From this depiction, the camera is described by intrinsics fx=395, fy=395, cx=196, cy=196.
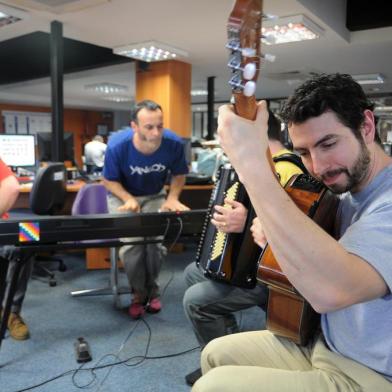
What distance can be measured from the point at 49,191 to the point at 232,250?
201 centimetres

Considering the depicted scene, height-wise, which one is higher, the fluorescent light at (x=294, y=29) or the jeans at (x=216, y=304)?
the fluorescent light at (x=294, y=29)

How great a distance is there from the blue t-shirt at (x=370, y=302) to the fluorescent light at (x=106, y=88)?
24.6 feet

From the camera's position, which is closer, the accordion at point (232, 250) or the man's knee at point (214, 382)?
the man's knee at point (214, 382)

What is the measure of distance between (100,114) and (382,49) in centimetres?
1049

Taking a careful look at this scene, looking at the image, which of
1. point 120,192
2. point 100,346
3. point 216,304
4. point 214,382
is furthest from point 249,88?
point 100,346

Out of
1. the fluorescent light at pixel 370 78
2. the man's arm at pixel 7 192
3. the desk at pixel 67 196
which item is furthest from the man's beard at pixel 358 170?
the fluorescent light at pixel 370 78

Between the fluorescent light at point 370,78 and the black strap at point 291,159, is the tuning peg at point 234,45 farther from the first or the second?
the fluorescent light at point 370,78

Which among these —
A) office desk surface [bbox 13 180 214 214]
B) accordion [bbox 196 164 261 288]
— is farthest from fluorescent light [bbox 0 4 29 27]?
accordion [bbox 196 164 261 288]

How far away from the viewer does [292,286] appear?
1060 millimetres

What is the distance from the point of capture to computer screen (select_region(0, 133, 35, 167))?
4.20m

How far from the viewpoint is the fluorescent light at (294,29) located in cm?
332

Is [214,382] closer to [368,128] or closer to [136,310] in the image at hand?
[368,128]

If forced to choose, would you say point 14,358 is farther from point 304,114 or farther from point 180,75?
point 180,75

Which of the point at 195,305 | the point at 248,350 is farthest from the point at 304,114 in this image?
the point at 195,305
